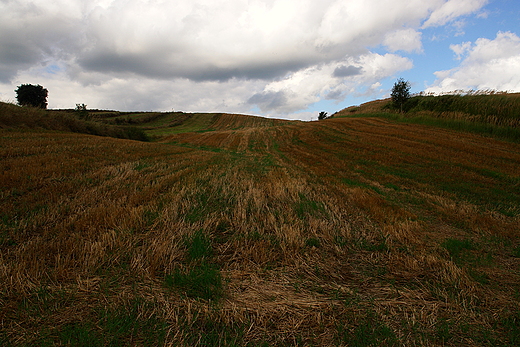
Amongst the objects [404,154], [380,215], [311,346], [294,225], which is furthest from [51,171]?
[404,154]

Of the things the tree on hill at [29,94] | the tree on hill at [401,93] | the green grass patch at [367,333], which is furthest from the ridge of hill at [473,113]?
the tree on hill at [29,94]

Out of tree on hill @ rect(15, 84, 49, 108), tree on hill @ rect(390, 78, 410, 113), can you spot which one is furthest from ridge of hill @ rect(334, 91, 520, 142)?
tree on hill @ rect(15, 84, 49, 108)

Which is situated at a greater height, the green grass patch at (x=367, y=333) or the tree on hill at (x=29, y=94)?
the tree on hill at (x=29, y=94)

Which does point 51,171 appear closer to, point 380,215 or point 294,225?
point 294,225

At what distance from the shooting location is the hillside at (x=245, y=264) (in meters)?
2.08

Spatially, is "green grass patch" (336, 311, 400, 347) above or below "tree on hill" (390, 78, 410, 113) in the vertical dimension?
below

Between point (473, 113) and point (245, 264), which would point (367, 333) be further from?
point (473, 113)

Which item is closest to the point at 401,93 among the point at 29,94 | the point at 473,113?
the point at 473,113

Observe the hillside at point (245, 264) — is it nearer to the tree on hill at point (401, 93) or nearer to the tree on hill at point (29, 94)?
the tree on hill at point (401, 93)

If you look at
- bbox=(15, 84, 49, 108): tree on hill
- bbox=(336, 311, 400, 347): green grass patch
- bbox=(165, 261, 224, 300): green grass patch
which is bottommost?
bbox=(336, 311, 400, 347): green grass patch

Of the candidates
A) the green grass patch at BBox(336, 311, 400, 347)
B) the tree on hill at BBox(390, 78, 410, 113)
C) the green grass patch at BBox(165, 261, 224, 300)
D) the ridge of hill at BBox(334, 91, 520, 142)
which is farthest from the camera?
the tree on hill at BBox(390, 78, 410, 113)

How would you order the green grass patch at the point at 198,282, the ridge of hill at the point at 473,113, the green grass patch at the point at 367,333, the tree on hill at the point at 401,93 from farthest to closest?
the tree on hill at the point at 401,93, the ridge of hill at the point at 473,113, the green grass patch at the point at 198,282, the green grass patch at the point at 367,333

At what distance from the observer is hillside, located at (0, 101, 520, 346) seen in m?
2.08

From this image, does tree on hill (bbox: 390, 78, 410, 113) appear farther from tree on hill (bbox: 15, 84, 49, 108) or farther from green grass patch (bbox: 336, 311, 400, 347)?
tree on hill (bbox: 15, 84, 49, 108)
